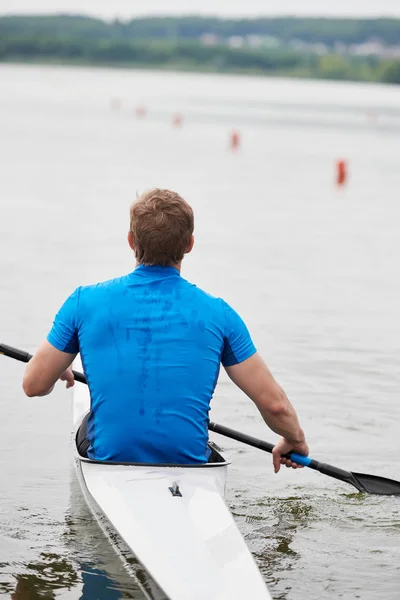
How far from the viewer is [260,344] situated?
11422 millimetres

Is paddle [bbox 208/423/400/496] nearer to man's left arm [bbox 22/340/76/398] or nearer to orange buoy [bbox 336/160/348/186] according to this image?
man's left arm [bbox 22/340/76/398]

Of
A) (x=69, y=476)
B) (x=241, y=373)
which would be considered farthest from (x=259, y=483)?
(x=241, y=373)

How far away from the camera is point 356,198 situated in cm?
2880

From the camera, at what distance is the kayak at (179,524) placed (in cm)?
499

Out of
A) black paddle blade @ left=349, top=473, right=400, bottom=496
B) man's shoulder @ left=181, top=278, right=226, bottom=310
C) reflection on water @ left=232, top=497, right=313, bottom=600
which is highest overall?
man's shoulder @ left=181, top=278, right=226, bottom=310

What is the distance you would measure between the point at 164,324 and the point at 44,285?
849 centimetres

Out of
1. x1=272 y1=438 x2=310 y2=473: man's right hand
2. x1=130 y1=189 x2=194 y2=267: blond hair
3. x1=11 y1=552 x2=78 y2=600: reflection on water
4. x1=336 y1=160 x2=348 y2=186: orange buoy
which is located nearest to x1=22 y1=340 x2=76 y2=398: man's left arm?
x1=130 y1=189 x2=194 y2=267: blond hair

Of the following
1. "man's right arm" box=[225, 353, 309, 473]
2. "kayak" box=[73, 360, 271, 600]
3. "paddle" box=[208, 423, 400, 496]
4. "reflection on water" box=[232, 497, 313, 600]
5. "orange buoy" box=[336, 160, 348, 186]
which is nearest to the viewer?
"kayak" box=[73, 360, 271, 600]

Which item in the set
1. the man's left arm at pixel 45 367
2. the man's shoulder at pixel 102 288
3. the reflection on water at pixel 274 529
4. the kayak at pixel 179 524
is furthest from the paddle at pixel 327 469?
the man's shoulder at pixel 102 288

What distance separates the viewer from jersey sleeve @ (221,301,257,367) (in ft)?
18.4

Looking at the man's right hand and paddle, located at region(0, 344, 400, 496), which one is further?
paddle, located at region(0, 344, 400, 496)

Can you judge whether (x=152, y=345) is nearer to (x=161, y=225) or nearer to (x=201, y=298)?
(x=201, y=298)

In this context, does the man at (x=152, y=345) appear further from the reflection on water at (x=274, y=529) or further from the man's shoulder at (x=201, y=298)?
the reflection on water at (x=274, y=529)

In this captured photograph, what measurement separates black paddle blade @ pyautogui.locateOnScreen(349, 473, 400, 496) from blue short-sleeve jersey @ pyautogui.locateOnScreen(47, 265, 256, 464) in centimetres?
167
